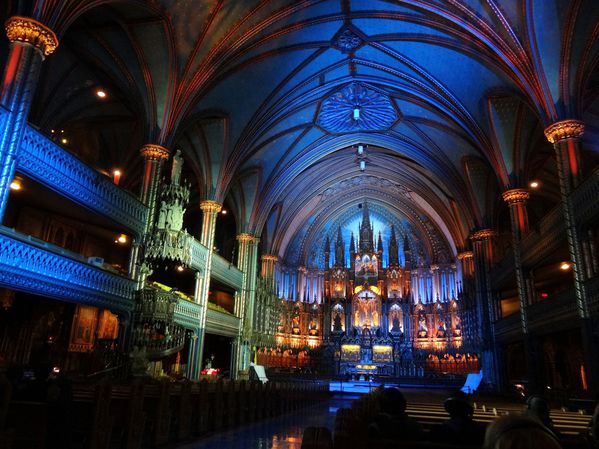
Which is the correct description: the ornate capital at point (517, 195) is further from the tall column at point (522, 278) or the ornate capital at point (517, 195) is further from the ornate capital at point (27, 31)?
the ornate capital at point (27, 31)

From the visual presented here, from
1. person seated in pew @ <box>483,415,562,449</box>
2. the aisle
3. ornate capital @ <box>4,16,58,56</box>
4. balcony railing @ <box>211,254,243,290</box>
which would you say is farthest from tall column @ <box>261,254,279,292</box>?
person seated in pew @ <box>483,415,562,449</box>

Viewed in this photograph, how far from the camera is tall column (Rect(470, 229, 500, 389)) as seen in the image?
811 inches

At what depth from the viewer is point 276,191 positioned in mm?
26719

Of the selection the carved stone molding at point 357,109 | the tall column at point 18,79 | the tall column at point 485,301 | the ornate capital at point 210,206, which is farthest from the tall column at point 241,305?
the tall column at point 18,79

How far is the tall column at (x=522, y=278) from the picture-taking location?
15.9 m

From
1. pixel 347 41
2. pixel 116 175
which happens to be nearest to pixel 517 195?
pixel 347 41

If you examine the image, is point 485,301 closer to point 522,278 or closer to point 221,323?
point 522,278

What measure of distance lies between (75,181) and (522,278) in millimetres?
16198

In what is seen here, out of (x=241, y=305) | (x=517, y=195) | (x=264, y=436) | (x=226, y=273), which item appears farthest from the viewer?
(x=241, y=305)

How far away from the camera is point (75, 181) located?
38.8 feet

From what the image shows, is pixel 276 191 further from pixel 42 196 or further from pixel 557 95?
pixel 557 95

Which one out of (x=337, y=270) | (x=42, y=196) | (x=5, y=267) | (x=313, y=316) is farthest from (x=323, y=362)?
(x=5, y=267)

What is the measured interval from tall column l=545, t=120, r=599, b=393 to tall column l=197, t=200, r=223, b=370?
1347 centimetres

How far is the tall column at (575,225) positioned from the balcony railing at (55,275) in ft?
43.9
